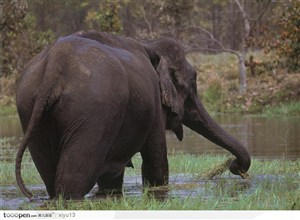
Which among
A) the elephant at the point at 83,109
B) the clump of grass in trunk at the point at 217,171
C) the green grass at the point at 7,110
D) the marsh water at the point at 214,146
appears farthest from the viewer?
the green grass at the point at 7,110

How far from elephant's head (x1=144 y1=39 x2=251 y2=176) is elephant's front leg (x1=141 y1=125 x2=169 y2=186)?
1.33 ft

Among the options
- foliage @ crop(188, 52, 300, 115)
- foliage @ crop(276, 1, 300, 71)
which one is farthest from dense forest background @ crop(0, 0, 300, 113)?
foliage @ crop(188, 52, 300, 115)

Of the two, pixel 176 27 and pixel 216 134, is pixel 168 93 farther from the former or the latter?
pixel 176 27

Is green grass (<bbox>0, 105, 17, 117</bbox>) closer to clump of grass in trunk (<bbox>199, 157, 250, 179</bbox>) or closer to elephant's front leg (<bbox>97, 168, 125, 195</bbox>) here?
clump of grass in trunk (<bbox>199, 157, 250, 179</bbox>)

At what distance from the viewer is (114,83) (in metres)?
6.62

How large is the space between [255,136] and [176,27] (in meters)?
16.0

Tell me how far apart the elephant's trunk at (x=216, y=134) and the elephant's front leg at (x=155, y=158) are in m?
0.90

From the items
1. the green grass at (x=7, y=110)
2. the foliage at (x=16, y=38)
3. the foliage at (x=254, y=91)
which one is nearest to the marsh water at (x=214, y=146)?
the foliage at (x=254, y=91)

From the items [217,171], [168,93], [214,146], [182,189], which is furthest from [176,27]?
[182,189]

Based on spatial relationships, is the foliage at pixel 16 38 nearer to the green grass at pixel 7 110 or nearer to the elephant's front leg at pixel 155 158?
the green grass at pixel 7 110

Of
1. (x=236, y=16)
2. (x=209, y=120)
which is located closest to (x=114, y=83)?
(x=209, y=120)

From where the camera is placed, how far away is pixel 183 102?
8734mm

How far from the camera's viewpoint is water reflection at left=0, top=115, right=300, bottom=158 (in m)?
14.4

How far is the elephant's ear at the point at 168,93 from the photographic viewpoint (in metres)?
8.12
